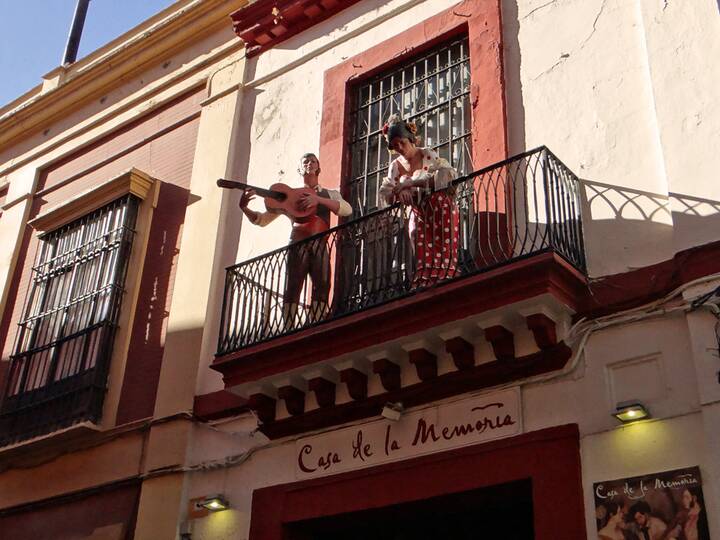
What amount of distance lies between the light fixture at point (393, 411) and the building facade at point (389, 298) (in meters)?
0.02

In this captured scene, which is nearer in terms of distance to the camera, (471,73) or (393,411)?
(393,411)

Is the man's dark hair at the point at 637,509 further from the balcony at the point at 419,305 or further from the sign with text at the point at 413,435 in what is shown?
the balcony at the point at 419,305

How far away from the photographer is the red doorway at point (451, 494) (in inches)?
239

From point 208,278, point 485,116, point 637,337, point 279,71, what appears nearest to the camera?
point 637,337

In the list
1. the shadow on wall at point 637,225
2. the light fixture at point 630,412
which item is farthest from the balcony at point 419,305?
the light fixture at point 630,412

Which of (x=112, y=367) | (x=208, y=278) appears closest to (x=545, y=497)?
(x=208, y=278)

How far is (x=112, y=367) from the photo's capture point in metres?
9.16

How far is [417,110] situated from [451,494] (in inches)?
143

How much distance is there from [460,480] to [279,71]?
511cm

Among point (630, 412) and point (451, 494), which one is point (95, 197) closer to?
point (451, 494)

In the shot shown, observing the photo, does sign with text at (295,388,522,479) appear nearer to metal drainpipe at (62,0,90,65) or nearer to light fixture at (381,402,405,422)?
light fixture at (381,402,405,422)

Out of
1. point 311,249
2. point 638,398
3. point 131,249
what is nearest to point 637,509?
point 638,398

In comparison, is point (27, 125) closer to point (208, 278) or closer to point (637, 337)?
point (208, 278)

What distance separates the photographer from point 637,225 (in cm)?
663
